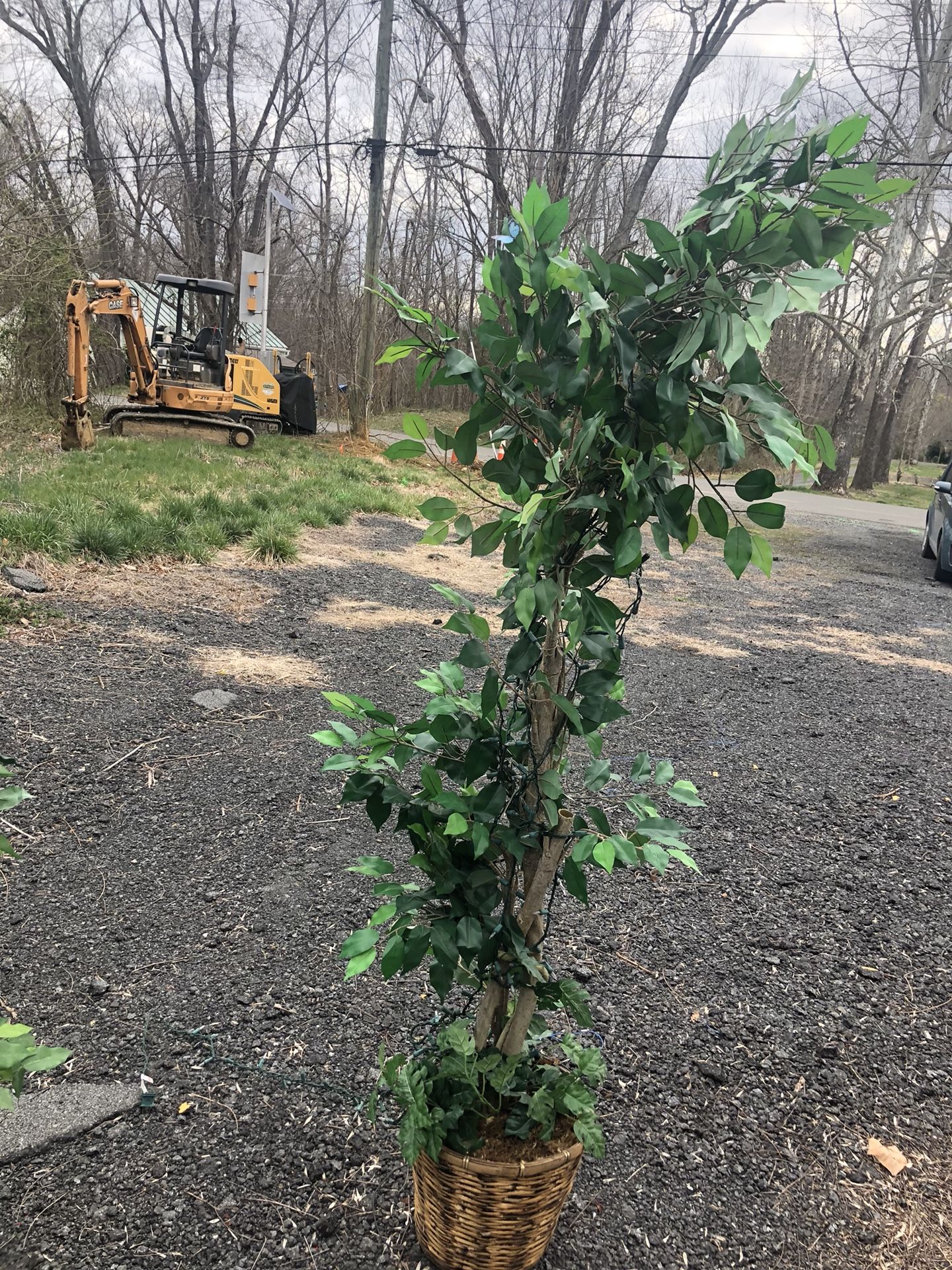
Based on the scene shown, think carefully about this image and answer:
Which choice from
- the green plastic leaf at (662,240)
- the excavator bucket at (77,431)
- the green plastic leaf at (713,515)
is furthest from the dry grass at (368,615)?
the excavator bucket at (77,431)

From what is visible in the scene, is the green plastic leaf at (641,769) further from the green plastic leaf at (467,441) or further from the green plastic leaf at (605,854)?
the green plastic leaf at (467,441)

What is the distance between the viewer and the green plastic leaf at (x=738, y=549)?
3.77 ft

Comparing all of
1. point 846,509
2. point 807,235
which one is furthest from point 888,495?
point 807,235

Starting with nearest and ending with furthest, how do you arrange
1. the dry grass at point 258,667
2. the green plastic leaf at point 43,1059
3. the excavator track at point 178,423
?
the green plastic leaf at point 43,1059 < the dry grass at point 258,667 < the excavator track at point 178,423

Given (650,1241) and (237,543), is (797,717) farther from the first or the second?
(237,543)

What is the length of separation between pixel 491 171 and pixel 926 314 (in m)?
11.2

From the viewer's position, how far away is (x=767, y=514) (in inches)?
43.8

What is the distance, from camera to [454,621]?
131cm

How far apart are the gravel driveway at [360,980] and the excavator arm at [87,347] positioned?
6.41m

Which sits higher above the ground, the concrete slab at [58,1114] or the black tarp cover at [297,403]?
the black tarp cover at [297,403]

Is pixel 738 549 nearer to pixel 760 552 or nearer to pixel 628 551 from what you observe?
pixel 760 552

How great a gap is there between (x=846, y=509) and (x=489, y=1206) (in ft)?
60.6

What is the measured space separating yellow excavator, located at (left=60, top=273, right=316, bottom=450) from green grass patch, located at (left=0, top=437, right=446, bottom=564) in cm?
49

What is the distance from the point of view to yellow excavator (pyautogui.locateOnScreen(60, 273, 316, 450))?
10.7 meters
